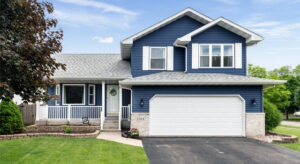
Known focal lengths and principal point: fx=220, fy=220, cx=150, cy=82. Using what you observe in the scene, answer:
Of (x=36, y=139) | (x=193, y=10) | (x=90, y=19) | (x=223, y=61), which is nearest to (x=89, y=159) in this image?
(x=36, y=139)

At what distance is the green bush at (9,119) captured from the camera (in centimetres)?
1083

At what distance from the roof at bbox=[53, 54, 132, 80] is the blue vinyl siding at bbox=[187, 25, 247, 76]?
416 cm

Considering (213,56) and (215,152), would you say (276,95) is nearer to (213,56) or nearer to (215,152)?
(213,56)

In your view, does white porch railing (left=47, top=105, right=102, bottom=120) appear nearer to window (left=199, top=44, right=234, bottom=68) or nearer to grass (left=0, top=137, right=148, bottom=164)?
grass (left=0, top=137, right=148, bottom=164)

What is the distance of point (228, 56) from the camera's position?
13117 millimetres

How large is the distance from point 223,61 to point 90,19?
21.7m

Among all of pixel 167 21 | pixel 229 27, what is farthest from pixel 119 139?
pixel 229 27

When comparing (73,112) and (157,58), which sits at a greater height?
(157,58)

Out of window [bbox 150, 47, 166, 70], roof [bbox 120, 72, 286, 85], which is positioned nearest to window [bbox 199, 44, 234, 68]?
roof [bbox 120, 72, 286, 85]

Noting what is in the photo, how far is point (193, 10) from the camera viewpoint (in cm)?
1333

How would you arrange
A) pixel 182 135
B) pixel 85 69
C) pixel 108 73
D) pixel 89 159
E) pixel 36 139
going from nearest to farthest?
1. pixel 89 159
2. pixel 36 139
3. pixel 182 135
4. pixel 108 73
5. pixel 85 69

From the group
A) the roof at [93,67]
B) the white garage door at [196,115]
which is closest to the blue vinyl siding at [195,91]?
the white garage door at [196,115]

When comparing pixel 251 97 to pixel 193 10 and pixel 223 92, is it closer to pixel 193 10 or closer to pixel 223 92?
pixel 223 92

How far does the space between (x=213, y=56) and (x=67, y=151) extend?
9.32m
